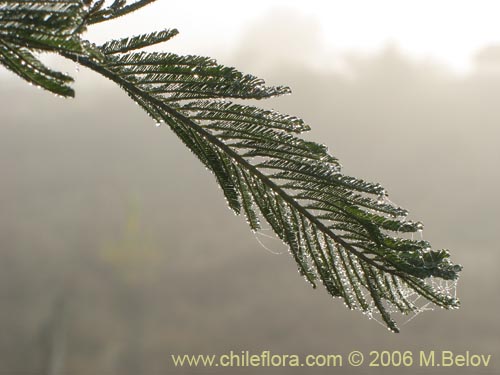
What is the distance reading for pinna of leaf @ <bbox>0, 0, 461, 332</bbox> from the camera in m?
1.98

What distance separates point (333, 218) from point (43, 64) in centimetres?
105

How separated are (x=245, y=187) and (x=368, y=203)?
1.37 ft

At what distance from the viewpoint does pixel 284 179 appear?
2256 mm

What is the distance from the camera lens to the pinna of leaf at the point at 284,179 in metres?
1.98

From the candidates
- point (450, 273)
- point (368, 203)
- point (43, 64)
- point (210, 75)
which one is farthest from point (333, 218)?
point (43, 64)

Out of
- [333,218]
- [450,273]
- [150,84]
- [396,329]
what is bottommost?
[396,329]

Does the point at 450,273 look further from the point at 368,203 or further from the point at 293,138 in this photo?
the point at 293,138

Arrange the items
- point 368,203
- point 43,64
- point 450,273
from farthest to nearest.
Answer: point 368,203
point 450,273
point 43,64

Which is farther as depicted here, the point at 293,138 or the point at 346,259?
the point at 346,259

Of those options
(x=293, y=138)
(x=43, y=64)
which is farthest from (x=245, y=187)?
(x=43, y=64)

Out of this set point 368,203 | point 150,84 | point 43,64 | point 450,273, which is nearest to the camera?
point 43,64

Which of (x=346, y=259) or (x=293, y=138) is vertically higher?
(x=293, y=138)

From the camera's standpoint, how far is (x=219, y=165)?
87.9 inches

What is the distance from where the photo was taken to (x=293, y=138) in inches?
85.0
